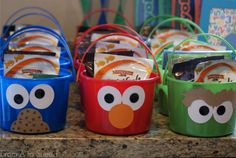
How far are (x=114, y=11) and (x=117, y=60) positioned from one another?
769 mm

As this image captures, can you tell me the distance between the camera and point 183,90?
3.57 feet

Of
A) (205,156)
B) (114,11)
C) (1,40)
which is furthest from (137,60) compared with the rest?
(114,11)

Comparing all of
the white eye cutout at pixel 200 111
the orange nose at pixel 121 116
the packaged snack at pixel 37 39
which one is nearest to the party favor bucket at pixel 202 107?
the white eye cutout at pixel 200 111

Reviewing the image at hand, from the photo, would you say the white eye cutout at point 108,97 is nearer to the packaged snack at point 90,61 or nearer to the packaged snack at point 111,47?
the packaged snack at point 90,61

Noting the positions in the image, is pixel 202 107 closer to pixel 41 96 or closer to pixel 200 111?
pixel 200 111

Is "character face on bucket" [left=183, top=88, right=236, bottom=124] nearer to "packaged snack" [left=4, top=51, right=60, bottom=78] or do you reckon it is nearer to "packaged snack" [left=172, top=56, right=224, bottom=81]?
"packaged snack" [left=172, top=56, right=224, bottom=81]

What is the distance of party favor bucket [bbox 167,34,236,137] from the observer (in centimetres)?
108

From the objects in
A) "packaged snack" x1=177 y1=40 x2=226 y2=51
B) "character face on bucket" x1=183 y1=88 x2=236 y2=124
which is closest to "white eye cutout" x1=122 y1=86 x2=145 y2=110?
"character face on bucket" x1=183 y1=88 x2=236 y2=124

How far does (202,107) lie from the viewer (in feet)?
3.54

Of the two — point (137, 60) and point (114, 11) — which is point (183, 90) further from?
point (114, 11)

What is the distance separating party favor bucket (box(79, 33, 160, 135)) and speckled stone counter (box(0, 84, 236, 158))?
2 centimetres

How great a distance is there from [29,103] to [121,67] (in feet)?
0.80

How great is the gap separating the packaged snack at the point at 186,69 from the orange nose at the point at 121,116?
6.1 inches

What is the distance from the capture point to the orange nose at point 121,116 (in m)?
1.08
